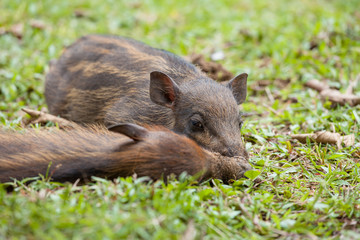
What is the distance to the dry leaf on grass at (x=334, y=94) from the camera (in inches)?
265

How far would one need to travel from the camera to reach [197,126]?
501 centimetres

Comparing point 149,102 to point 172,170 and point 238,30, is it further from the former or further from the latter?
point 238,30

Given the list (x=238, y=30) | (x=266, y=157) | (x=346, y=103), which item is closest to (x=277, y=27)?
(x=238, y=30)

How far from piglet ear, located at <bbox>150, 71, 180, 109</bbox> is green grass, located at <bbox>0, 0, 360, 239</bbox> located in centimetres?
114

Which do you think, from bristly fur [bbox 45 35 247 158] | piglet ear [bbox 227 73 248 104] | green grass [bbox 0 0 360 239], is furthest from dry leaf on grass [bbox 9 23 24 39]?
piglet ear [bbox 227 73 248 104]

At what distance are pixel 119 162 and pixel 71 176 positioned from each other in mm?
437

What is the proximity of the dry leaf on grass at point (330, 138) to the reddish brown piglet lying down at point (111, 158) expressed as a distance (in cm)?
204

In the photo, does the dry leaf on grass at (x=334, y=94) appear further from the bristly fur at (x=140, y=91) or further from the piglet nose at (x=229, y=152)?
the piglet nose at (x=229, y=152)

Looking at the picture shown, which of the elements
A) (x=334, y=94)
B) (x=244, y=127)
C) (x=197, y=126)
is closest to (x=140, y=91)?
(x=197, y=126)

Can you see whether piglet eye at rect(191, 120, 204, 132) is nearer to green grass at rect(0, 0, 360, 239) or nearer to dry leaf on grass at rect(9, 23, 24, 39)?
green grass at rect(0, 0, 360, 239)

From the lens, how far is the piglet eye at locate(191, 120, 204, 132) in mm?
4992

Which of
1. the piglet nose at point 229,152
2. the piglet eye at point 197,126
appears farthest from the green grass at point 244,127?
the piglet eye at point 197,126

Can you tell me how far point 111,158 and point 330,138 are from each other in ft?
9.69

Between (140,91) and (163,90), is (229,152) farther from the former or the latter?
(140,91)
